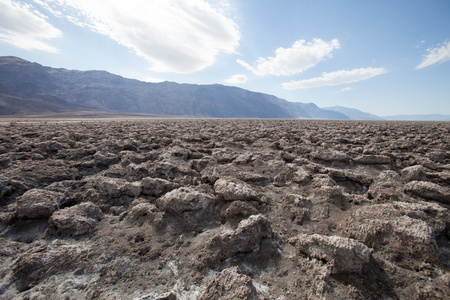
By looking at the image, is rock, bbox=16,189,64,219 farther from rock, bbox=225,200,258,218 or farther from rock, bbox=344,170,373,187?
rock, bbox=344,170,373,187

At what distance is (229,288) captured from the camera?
110 cm

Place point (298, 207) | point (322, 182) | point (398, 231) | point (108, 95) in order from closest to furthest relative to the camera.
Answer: point (398, 231), point (298, 207), point (322, 182), point (108, 95)

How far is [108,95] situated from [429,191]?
115 m

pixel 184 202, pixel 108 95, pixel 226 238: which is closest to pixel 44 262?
pixel 184 202

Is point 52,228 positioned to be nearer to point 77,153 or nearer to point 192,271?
point 192,271

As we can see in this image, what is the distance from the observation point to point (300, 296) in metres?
1.11

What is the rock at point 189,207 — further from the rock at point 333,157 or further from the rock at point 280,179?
the rock at point 333,157

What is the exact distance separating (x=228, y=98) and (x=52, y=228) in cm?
13609

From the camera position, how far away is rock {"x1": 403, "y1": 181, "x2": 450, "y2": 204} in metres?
2.01

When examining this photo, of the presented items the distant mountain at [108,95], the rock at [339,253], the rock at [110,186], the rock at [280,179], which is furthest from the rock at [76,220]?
the distant mountain at [108,95]

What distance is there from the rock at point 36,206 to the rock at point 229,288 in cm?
152

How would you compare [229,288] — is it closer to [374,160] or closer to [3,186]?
[3,186]

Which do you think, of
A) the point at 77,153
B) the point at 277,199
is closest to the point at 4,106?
the point at 77,153

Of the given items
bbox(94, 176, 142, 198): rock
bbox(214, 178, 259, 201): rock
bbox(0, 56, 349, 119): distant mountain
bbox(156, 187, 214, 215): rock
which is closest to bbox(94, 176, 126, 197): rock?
bbox(94, 176, 142, 198): rock
